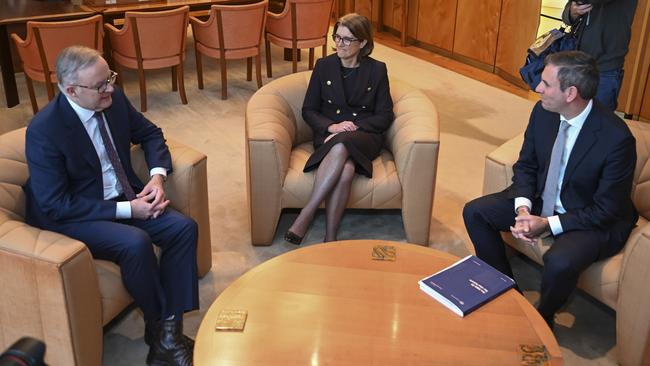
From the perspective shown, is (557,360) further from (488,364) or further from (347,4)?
(347,4)

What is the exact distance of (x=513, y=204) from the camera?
133 inches

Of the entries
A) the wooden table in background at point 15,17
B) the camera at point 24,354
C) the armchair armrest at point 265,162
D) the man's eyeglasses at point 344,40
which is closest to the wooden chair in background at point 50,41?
the wooden table in background at point 15,17

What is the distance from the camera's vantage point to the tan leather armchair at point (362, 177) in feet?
12.2

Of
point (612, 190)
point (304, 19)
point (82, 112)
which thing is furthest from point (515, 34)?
point (82, 112)

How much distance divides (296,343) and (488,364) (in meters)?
0.65

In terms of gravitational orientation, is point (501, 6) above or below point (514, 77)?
above

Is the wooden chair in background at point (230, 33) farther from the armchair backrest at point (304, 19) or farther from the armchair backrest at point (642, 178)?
the armchair backrest at point (642, 178)

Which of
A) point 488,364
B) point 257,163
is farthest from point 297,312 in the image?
point 257,163

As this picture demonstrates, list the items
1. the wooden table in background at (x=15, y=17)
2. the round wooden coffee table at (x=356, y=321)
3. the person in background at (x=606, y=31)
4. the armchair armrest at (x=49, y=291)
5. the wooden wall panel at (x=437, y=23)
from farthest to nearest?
the wooden wall panel at (x=437, y=23), the wooden table in background at (x=15, y=17), the person in background at (x=606, y=31), the armchair armrest at (x=49, y=291), the round wooden coffee table at (x=356, y=321)

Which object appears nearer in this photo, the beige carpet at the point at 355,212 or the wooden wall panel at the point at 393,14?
the beige carpet at the point at 355,212

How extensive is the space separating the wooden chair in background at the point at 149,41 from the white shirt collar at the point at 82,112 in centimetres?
286

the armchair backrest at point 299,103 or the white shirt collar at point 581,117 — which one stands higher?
the white shirt collar at point 581,117

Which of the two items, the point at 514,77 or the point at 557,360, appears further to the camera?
the point at 514,77

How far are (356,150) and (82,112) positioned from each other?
144cm
